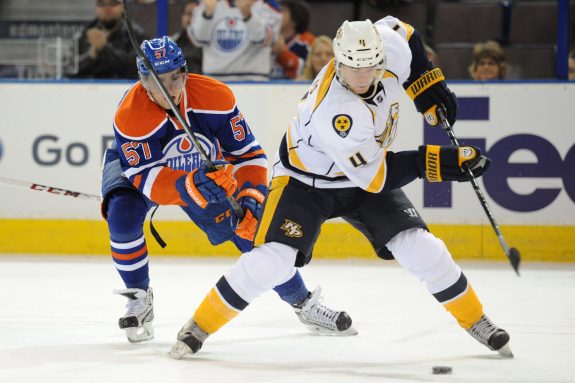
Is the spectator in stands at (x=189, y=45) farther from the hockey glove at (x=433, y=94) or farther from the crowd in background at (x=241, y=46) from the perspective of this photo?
the hockey glove at (x=433, y=94)

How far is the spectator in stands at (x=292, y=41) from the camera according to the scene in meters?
6.65

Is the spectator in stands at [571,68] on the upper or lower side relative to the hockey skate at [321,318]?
upper

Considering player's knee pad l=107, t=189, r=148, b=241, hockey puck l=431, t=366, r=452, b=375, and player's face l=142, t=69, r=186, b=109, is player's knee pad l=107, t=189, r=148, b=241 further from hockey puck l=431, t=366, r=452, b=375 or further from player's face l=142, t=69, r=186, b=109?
hockey puck l=431, t=366, r=452, b=375

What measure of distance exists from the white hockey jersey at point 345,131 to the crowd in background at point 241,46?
2.68 m

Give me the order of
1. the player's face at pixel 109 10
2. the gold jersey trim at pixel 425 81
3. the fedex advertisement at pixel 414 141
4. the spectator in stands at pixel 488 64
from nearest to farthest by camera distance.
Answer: the gold jersey trim at pixel 425 81
the fedex advertisement at pixel 414 141
the spectator in stands at pixel 488 64
the player's face at pixel 109 10

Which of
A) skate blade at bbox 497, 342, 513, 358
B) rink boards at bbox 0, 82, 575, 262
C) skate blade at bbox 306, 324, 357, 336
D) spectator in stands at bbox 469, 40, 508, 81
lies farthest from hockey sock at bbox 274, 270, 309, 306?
spectator in stands at bbox 469, 40, 508, 81

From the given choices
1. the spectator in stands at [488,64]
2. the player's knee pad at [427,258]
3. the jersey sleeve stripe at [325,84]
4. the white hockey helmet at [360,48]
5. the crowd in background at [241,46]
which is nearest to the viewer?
the white hockey helmet at [360,48]

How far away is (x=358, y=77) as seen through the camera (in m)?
3.19

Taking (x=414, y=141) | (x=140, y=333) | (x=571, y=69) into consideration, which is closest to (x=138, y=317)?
(x=140, y=333)

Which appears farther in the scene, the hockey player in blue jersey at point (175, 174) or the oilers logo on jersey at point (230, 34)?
the oilers logo on jersey at point (230, 34)

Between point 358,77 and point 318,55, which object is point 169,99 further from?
point 318,55

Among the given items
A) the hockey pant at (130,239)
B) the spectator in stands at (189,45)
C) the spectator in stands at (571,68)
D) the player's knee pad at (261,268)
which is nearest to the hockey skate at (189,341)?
the player's knee pad at (261,268)

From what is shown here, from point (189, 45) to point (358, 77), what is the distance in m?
3.66

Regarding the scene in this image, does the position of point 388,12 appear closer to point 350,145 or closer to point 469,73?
point 469,73
